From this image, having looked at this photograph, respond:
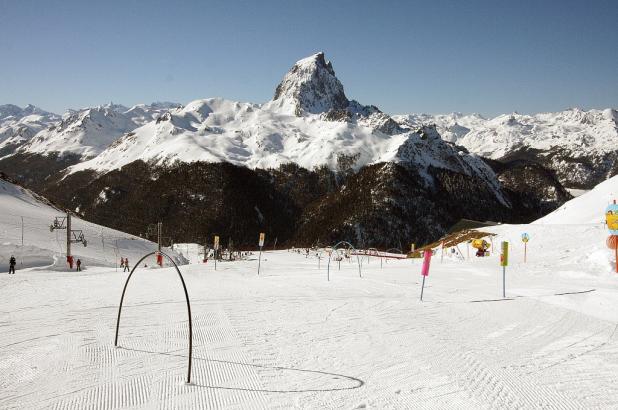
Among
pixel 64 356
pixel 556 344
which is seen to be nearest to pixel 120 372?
pixel 64 356

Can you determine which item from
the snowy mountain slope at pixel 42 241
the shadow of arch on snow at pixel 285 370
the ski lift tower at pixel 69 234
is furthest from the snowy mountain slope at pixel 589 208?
the snowy mountain slope at pixel 42 241

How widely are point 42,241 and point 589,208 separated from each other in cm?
7352

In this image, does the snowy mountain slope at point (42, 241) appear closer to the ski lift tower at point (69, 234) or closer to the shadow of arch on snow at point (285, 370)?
the ski lift tower at point (69, 234)

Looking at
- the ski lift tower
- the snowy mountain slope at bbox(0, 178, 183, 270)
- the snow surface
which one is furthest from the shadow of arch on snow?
the ski lift tower

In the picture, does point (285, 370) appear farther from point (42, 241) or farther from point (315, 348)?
point (42, 241)

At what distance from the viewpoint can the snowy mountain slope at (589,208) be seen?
57.0 m

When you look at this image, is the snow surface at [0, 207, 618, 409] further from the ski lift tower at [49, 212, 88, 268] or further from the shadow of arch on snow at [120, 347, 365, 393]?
the ski lift tower at [49, 212, 88, 268]

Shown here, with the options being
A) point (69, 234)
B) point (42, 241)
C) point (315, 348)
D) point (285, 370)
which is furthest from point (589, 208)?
point (42, 241)

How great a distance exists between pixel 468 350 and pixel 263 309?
8385 mm

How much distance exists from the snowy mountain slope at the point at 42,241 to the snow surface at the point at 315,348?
87.0 ft

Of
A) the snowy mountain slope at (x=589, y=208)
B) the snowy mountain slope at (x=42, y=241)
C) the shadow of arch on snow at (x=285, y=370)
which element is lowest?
the shadow of arch on snow at (x=285, y=370)

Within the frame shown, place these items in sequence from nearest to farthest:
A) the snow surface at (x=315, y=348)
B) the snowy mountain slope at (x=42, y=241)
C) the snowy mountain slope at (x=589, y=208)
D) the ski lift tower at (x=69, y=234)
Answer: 1. the snow surface at (x=315, y=348)
2. the snowy mountain slope at (x=42, y=241)
3. the ski lift tower at (x=69, y=234)
4. the snowy mountain slope at (x=589, y=208)

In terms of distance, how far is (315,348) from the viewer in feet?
42.4

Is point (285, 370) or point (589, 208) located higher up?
point (589, 208)
